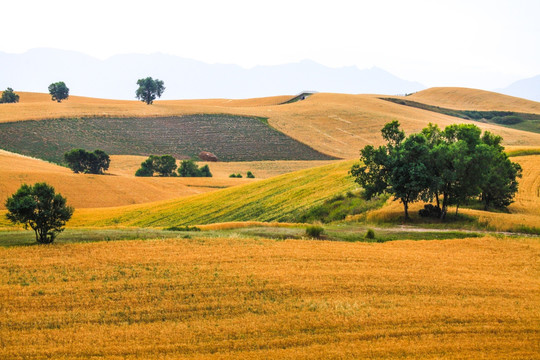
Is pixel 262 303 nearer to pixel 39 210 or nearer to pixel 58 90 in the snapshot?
pixel 39 210

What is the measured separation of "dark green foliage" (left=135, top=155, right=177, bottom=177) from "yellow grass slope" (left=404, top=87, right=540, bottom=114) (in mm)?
113313

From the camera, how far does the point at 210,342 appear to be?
15.4 meters

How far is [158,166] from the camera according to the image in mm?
94500

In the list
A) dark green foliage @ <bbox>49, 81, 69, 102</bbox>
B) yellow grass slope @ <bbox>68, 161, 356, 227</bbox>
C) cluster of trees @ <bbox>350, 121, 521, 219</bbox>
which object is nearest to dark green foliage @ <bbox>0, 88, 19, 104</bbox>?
dark green foliage @ <bbox>49, 81, 69, 102</bbox>

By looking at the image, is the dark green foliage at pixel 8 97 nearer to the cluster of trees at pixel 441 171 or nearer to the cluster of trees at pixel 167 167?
the cluster of trees at pixel 167 167

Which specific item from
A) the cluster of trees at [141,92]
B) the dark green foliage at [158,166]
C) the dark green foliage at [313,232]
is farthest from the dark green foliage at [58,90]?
the dark green foliage at [313,232]

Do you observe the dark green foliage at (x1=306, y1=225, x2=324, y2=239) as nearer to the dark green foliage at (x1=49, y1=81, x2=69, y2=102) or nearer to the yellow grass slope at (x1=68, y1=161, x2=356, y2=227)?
the yellow grass slope at (x1=68, y1=161, x2=356, y2=227)

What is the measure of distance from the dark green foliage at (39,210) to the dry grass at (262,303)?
2523mm

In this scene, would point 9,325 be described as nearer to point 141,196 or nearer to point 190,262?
point 190,262

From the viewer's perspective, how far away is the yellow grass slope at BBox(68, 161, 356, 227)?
51.5m

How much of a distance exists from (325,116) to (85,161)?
246 feet

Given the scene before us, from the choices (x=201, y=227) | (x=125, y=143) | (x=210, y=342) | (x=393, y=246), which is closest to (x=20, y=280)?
(x=210, y=342)

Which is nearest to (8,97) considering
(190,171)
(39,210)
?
(190,171)

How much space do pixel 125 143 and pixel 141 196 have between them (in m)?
46.3
